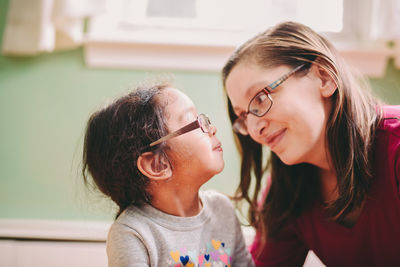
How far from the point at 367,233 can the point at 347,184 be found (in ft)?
0.52

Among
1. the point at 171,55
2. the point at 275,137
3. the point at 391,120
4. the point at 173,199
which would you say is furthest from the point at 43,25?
the point at 391,120

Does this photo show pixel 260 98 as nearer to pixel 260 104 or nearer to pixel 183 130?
pixel 260 104

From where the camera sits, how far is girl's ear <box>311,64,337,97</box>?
916 mm

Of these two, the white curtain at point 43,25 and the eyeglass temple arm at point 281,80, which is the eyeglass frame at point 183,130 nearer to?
the eyeglass temple arm at point 281,80

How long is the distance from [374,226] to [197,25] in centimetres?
110

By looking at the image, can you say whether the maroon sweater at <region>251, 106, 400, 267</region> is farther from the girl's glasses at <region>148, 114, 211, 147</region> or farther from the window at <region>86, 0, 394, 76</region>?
the window at <region>86, 0, 394, 76</region>

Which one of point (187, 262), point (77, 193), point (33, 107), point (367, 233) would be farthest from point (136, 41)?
point (367, 233)

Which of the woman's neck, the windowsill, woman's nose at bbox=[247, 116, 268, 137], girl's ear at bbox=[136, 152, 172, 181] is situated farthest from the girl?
the windowsill

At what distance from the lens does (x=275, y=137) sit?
0.96 metres

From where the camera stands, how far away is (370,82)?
148 cm

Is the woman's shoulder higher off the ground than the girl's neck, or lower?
higher

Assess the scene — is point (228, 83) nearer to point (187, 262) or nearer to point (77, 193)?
point (187, 262)

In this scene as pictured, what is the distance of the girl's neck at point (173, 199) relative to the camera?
95 centimetres

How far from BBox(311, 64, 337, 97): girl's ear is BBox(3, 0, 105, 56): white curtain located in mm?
892
